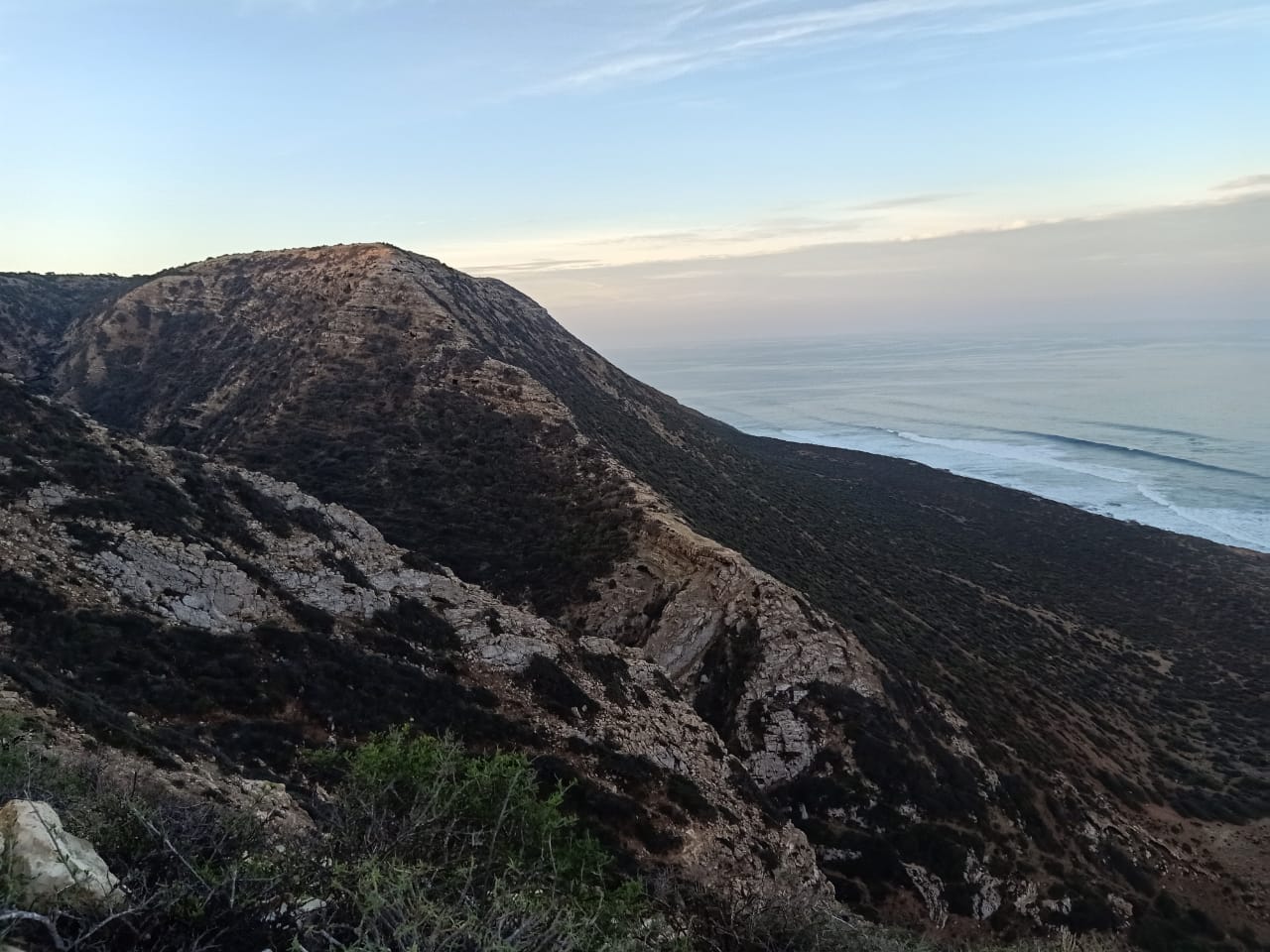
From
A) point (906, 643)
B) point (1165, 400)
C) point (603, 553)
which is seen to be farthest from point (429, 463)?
point (1165, 400)

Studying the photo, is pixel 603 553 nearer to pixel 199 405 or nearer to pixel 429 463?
pixel 429 463

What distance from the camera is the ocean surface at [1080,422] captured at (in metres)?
75.8

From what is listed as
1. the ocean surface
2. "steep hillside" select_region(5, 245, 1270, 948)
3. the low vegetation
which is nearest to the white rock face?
the low vegetation

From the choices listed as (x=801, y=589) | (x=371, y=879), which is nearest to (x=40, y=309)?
(x=801, y=589)

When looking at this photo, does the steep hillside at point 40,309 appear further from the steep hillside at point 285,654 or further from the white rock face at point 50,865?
the white rock face at point 50,865

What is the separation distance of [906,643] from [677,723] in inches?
597

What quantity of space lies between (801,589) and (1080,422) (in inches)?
4064

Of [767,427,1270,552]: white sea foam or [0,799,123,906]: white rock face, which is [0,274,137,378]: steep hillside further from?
[767,427,1270,552]: white sea foam

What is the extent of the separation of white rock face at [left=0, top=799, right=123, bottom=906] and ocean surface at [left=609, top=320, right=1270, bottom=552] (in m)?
78.3

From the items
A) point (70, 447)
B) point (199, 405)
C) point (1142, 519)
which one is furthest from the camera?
point (1142, 519)

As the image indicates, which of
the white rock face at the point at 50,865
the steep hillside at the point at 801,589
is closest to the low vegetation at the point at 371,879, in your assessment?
the white rock face at the point at 50,865

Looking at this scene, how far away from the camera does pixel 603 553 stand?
2491 centimetres

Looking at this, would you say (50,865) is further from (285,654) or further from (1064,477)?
(1064,477)

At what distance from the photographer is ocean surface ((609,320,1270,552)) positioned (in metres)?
75.8
